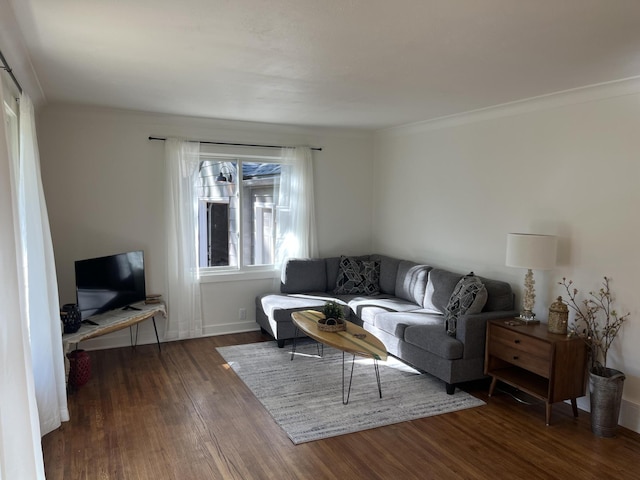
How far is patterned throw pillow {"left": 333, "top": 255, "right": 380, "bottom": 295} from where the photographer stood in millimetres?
5676

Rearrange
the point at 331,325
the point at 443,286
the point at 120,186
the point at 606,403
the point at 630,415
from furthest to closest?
the point at 120,186 → the point at 443,286 → the point at 331,325 → the point at 630,415 → the point at 606,403

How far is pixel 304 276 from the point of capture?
5.67 m

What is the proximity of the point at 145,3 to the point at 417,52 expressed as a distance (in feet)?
4.91

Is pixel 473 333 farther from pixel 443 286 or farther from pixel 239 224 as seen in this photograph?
pixel 239 224

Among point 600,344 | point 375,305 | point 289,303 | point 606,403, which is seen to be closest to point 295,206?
point 289,303

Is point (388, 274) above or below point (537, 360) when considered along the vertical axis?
above

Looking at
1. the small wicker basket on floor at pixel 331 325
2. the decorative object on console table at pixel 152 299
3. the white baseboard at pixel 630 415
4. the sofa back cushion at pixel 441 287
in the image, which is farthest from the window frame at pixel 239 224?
the white baseboard at pixel 630 415

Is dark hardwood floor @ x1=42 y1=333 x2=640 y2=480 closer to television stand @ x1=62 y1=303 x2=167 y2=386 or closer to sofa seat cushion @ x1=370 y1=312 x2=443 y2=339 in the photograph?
television stand @ x1=62 y1=303 x2=167 y2=386

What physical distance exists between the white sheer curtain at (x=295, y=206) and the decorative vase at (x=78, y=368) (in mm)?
2498

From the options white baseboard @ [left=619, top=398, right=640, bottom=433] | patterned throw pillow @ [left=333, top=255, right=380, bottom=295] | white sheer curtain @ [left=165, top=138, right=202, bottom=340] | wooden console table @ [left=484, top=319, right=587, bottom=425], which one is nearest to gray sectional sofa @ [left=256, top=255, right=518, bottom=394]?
patterned throw pillow @ [left=333, top=255, right=380, bottom=295]

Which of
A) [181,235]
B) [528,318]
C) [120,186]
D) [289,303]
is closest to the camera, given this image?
[528,318]

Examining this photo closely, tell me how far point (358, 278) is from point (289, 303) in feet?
3.41

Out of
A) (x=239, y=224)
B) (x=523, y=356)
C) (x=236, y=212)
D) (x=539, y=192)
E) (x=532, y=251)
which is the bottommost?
(x=523, y=356)

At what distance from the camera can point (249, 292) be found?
18.8 feet
